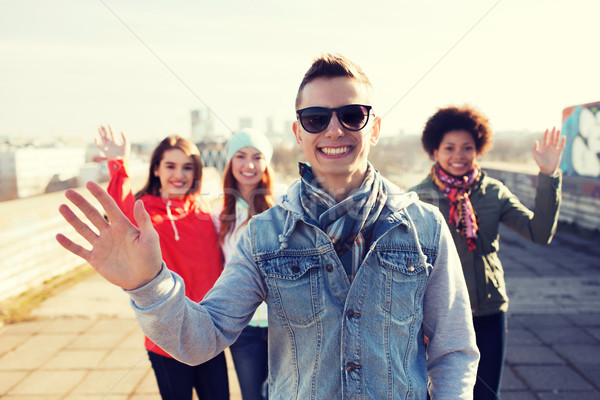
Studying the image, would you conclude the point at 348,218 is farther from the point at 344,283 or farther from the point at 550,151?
the point at 550,151

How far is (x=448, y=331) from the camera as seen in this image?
1.27 metres

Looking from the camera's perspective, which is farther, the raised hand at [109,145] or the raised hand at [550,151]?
the raised hand at [109,145]

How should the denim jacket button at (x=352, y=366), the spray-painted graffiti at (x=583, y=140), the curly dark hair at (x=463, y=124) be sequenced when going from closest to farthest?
1. the denim jacket button at (x=352, y=366)
2. the curly dark hair at (x=463, y=124)
3. the spray-painted graffiti at (x=583, y=140)

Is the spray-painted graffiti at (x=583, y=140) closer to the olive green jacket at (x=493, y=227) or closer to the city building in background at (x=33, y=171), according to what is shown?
the olive green jacket at (x=493, y=227)

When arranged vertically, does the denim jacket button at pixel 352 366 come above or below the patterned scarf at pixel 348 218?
below

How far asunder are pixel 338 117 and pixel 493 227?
4.69 feet

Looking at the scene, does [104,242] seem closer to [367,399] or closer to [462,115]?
[367,399]

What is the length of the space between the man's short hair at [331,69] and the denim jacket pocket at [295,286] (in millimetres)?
520

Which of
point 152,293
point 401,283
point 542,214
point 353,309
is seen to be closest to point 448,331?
point 401,283

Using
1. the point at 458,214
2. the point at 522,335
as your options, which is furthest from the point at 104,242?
the point at 522,335

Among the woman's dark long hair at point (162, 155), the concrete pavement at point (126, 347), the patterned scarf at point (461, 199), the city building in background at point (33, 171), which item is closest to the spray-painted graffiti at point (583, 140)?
the concrete pavement at point (126, 347)

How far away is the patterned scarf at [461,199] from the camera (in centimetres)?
222

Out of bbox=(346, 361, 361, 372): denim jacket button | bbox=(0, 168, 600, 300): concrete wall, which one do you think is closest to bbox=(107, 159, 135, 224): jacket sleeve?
bbox=(346, 361, 361, 372): denim jacket button

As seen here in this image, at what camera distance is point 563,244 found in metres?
7.45
